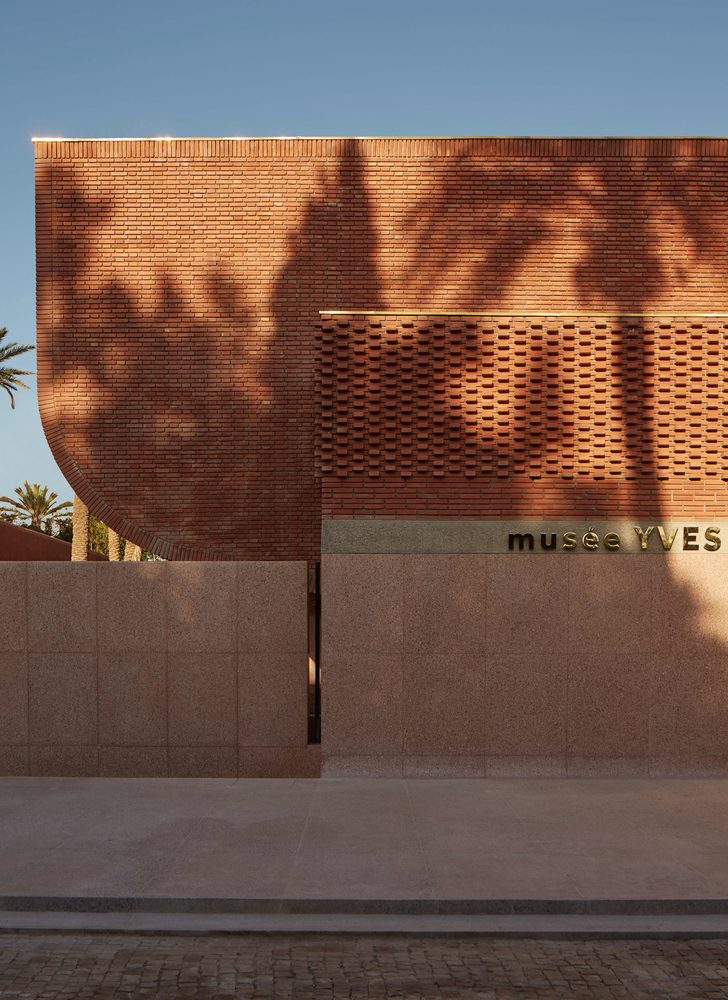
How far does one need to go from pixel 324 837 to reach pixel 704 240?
1121 cm

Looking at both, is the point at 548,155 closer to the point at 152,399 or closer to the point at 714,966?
the point at 152,399

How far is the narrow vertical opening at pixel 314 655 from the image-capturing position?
13125 millimetres

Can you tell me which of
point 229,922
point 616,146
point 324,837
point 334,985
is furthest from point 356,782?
point 616,146

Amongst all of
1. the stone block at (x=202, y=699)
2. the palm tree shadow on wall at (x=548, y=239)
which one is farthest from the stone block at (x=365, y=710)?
the palm tree shadow on wall at (x=548, y=239)

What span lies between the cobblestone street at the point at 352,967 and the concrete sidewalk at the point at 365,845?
451 millimetres

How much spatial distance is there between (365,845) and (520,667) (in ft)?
13.1

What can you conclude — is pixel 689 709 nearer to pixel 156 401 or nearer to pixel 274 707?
pixel 274 707

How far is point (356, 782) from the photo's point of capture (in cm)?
1204

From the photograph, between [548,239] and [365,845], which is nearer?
[365,845]

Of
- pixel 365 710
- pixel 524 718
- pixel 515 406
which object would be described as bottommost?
pixel 524 718

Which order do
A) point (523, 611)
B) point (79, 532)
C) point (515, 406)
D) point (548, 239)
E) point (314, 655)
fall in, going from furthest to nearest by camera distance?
point (79, 532) < point (548, 239) < point (314, 655) < point (515, 406) < point (523, 611)

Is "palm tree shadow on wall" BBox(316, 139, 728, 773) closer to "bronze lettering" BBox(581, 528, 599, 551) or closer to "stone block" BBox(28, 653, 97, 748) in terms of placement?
"bronze lettering" BBox(581, 528, 599, 551)

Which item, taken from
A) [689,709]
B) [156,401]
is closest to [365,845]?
[689,709]

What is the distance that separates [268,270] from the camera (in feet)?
51.6
